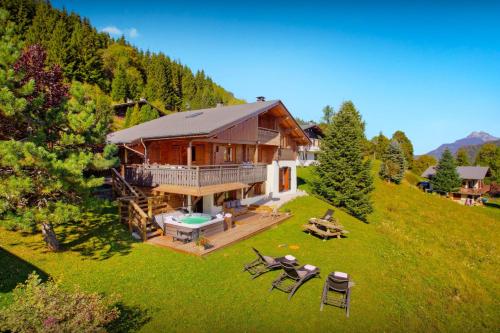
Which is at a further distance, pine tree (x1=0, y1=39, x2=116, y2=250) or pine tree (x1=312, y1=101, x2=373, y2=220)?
pine tree (x1=312, y1=101, x2=373, y2=220)

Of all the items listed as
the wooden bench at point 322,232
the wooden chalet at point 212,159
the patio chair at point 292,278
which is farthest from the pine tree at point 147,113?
the patio chair at point 292,278

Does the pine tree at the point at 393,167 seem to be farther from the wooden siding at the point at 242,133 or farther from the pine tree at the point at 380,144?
the wooden siding at the point at 242,133

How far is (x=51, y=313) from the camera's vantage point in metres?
5.88

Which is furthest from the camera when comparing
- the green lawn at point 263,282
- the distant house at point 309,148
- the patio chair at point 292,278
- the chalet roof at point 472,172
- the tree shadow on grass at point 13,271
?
the chalet roof at point 472,172

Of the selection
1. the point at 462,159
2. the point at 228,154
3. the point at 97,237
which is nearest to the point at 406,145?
the point at 462,159

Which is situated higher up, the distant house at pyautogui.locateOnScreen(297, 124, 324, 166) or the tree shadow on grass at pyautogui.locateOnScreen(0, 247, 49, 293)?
the distant house at pyautogui.locateOnScreen(297, 124, 324, 166)

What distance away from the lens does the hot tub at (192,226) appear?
14.0 meters

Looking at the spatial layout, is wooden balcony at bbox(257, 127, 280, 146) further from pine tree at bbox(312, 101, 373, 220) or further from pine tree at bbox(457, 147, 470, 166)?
pine tree at bbox(457, 147, 470, 166)

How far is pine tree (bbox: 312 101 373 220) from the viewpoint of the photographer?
2654 centimetres

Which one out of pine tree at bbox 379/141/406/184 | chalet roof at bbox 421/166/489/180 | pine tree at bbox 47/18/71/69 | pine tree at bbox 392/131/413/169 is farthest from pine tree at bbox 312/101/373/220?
pine tree at bbox 392/131/413/169

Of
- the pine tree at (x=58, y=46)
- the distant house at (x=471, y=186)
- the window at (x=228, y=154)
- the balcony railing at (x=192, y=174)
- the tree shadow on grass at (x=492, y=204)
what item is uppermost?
the pine tree at (x=58, y=46)

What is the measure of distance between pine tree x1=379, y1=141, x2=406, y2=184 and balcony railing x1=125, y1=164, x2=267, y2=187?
36.9 meters

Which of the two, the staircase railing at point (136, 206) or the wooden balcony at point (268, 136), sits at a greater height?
the wooden balcony at point (268, 136)

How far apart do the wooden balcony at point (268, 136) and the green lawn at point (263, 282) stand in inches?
324
